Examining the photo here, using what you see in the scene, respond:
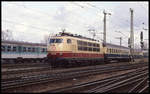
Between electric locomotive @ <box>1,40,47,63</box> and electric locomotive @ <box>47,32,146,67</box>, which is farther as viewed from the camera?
electric locomotive @ <box>1,40,47,63</box>

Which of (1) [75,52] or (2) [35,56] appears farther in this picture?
(2) [35,56]

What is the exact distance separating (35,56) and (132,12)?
2257 cm

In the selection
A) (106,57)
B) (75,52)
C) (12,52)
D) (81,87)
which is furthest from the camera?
(106,57)

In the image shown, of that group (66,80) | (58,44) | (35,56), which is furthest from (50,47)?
(35,56)

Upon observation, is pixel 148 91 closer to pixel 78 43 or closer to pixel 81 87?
pixel 81 87

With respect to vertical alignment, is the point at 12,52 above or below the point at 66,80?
above

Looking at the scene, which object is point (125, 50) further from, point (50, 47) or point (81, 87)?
point (81, 87)

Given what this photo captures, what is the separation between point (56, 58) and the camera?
2092 centimetres

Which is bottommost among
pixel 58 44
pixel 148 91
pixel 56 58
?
pixel 148 91

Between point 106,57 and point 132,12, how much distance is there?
15.4 metres

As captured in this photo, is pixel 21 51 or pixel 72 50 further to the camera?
pixel 21 51

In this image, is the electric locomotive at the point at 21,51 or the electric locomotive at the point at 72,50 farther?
the electric locomotive at the point at 21,51

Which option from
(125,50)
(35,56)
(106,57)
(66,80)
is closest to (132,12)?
(125,50)

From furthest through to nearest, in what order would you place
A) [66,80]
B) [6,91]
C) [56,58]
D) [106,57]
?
[106,57], [56,58], [66,80], [6,91]
